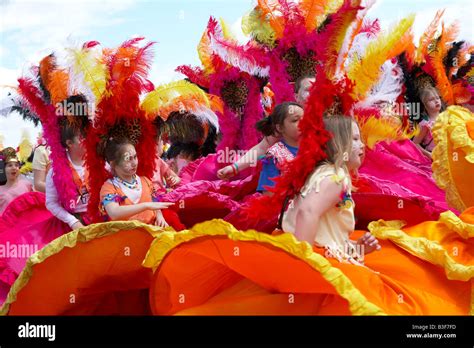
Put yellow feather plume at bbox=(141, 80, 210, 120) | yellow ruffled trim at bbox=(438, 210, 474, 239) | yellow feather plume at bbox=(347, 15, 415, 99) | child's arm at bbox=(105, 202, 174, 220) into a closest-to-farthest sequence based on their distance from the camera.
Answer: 1. yellow ruffled trim at bbox=(438, 210, 474, 239)
2. child's arm at bbox=(105, 202, 174, 220)
3. yellow feather plume at bbox=(141, 80, 210, 120)
4. yellow feather plume at bbox=(347, 15, 415, 99)

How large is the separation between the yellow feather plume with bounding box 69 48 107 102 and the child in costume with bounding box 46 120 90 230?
46 cm

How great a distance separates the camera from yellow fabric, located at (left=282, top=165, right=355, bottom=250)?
3.20 m

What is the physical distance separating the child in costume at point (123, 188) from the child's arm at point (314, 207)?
1100 millimetres

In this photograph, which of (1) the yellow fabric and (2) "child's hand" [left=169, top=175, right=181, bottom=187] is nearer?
(1) the yellow fabric

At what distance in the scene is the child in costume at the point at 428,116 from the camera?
603 centimetres

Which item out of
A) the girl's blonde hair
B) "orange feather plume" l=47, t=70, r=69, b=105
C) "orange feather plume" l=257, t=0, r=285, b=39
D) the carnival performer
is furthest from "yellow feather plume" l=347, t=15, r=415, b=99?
the carnival performer

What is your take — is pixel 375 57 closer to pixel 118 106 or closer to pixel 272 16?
pixel 272 16

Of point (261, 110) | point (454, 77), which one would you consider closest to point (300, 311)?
point (261, 110)

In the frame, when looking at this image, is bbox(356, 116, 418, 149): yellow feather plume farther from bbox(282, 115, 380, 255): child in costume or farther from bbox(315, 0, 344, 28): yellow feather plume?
bbox(315, 0, 344, 28): yellow feather plume

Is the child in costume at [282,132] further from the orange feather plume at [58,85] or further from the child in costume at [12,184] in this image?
the child in costume at [12,184]

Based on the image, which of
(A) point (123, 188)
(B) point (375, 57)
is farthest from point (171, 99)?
(B) point (375, 57)

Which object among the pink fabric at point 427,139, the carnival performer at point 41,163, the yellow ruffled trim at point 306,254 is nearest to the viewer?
the yellow ruffled trim at point 306,254

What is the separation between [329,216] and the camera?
3.29m

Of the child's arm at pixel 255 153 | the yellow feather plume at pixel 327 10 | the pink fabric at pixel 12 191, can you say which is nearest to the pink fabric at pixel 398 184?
the child's arm at pixel 255 153
